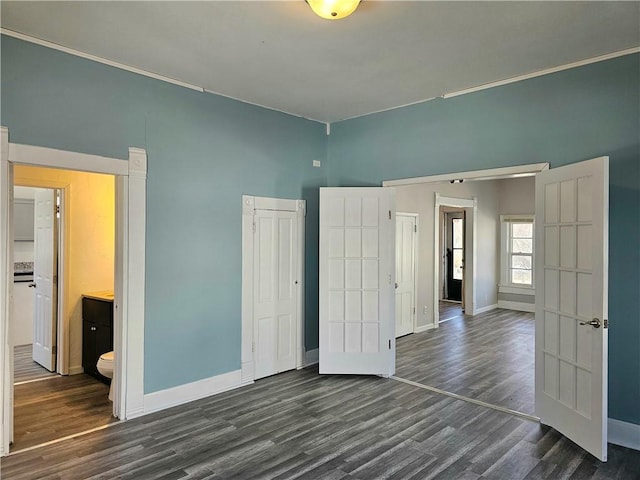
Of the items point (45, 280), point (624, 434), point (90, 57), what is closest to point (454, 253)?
point (624, 434)

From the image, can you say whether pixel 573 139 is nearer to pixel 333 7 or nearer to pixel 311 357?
pixel 333 7

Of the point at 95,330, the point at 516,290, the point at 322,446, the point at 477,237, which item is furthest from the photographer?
the point at 516,290

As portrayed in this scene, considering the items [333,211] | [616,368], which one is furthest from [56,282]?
[616,368]

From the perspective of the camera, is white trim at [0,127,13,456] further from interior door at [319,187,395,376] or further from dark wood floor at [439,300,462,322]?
dark wood floor at [439,300,462,322]

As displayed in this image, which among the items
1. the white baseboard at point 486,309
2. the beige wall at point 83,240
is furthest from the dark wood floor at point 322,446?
the white baseboard at point 486,309

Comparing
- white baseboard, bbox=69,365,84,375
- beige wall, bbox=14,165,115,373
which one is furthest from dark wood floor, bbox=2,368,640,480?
beige wall, bbox=14,165,115,373

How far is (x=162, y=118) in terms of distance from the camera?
3.68 metres

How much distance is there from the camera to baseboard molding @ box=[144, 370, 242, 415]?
360 centimetres

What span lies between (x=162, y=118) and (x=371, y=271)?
8.50 ft

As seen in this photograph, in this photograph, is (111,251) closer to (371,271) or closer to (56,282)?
(56,282)

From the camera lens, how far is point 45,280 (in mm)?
4797

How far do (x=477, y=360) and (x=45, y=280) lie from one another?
5.31 metres

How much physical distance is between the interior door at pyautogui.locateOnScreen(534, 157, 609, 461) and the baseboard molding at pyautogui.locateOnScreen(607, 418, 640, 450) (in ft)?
1.19

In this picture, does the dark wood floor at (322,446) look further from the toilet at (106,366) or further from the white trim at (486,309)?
the white trim at (486,309)
